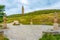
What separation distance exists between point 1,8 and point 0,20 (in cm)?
220

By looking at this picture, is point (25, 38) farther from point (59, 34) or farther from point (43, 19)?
point (43, 19)

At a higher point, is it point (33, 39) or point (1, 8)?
point (1, 8)

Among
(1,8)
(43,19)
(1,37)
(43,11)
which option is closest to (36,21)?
(43,19)

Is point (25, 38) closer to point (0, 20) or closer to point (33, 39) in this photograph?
point (33, 39)

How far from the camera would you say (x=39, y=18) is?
5616 cm

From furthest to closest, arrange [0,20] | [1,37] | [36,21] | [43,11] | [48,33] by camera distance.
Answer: [43,11] < [36,21] < [0,20] < [48,33] < [1,37]

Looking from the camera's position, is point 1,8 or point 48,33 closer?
point 48,33

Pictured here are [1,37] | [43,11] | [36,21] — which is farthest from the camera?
[43,11]

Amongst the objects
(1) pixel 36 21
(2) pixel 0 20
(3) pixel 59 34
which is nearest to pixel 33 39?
(3) pixel 59 34

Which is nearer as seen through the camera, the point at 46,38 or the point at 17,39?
the point at 46,38

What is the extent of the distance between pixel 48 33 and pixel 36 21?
3321 centimetres

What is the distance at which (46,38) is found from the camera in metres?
19.4

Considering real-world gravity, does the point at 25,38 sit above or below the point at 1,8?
below

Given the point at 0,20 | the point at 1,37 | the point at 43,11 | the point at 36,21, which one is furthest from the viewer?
the point at 43,11
